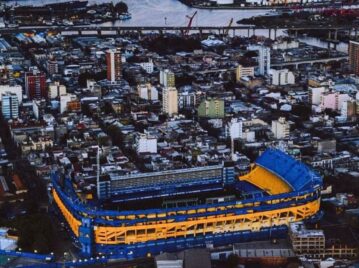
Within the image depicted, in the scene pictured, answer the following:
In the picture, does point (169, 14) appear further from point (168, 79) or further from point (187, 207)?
point (187, 207)

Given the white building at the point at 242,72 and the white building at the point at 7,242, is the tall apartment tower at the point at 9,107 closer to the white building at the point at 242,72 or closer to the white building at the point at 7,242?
the white building at the point at 242,72

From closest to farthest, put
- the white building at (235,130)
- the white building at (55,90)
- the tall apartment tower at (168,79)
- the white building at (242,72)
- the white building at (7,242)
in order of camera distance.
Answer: the white building at (7,242) → the white building at (235,130) → the white building at (55,90) → the tall apartment tower at (168,79) → the white building at (242,72)

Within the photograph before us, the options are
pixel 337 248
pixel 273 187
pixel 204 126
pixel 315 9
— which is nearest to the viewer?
pixel 337 248

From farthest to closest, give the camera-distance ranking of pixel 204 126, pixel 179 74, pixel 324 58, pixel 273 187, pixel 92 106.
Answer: pixel 324 58 → pixel 179 74 → pixel 92 106 → pixel 204 126 → pixel 273 187

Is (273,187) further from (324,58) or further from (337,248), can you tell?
(324,58)

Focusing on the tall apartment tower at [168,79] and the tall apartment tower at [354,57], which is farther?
the tall apartment tower at [354,57]

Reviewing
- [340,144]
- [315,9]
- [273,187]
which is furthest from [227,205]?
[315,9]

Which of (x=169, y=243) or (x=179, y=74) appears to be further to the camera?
(x=179, y=74)

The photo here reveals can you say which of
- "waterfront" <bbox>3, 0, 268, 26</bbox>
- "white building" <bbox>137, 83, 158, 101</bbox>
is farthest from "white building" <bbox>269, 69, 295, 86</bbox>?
"waterfront" <bbox>3, 0, 268, 26</bbox>

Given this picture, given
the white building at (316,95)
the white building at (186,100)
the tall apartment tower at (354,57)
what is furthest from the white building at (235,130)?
the tall apartment tower at (354,57)
